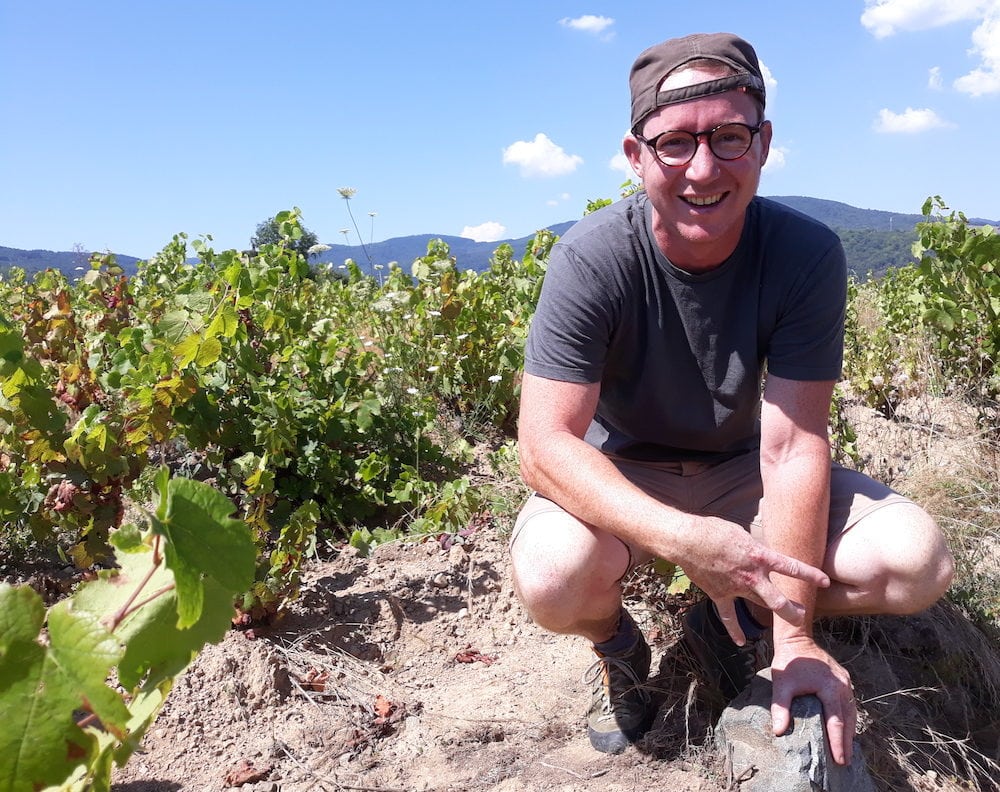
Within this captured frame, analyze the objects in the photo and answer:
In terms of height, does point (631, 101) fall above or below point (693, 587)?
above

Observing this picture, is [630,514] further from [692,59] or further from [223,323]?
[223,323]

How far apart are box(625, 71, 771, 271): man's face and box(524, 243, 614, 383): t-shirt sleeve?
0.68 feet

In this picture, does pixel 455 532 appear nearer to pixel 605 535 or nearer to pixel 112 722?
pixel 605 535

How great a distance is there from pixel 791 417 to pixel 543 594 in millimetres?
685

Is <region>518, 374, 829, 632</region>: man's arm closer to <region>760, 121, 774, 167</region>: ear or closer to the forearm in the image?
the forearm

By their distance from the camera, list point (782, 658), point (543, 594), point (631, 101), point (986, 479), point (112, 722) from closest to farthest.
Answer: point (112, 722), point (782, 658), point (543, 594), point (631, 101), point (986, 479)

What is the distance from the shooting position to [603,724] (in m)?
2.10

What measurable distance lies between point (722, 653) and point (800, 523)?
0.43m

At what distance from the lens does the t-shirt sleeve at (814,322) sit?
198cm

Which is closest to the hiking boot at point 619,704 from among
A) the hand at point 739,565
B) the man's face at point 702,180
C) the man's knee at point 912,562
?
the hand at point 739,565

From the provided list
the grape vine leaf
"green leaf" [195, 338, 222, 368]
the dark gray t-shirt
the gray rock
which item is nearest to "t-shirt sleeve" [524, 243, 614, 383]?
the dark gray t-shirt

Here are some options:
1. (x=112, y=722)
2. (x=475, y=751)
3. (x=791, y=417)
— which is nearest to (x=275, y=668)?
(x=475, y=751)

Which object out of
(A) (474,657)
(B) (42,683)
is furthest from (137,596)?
(A) (474,657)

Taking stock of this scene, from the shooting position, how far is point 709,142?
6.23 ft
